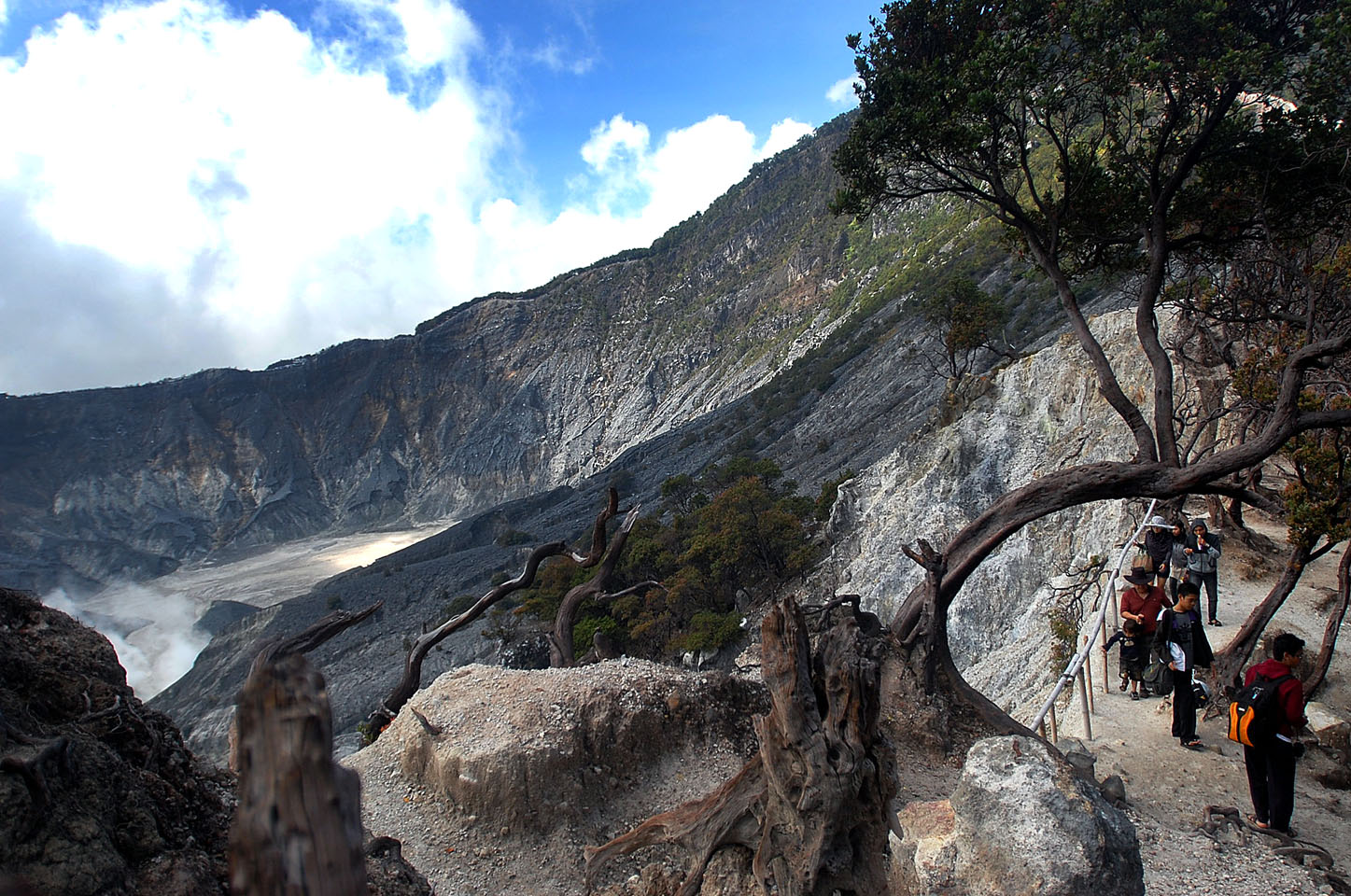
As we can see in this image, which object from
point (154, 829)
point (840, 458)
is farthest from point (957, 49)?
Answer: point (840, 458)

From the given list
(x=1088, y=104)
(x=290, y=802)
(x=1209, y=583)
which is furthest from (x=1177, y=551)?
(x=290, y=802)

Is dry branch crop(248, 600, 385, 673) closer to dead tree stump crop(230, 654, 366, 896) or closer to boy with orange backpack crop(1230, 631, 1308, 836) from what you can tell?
dead tree stump crop(230, 654, 366, 896)

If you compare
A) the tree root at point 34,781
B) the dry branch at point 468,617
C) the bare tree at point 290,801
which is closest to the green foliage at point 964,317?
the dry branch at point 468,617

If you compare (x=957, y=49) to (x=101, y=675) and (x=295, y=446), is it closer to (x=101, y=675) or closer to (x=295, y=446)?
(x=101, y=675)

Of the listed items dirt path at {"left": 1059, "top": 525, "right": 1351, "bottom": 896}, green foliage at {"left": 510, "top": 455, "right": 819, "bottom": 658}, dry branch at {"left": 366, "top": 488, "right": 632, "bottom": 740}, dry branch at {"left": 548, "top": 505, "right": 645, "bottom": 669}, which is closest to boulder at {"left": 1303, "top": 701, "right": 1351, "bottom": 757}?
dirt path at {"left": 1059, "top": 525, "right": 1351, "bottom": 896}

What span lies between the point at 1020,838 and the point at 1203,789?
267 cm

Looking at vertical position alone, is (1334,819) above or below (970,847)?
below

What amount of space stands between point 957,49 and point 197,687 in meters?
42.3

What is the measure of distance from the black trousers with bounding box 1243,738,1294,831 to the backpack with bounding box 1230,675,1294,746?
6 cm

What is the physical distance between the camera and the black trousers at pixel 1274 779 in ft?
14.0

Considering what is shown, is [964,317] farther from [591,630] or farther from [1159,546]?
[1159,546]

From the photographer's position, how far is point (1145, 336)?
5875 mm

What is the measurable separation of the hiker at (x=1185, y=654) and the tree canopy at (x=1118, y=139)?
1187 mm

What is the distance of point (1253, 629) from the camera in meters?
5.72
